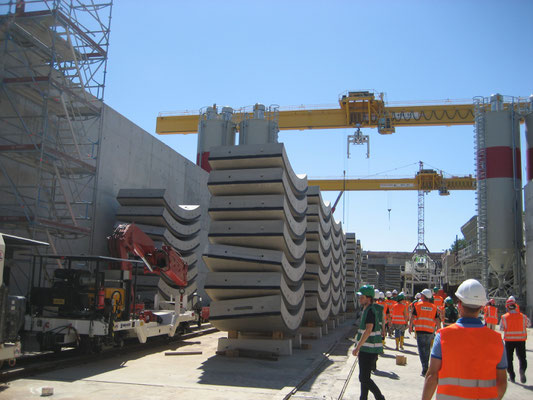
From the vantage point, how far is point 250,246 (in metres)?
12.4

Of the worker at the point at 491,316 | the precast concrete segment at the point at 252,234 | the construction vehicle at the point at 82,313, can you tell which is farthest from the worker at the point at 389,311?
the construction vehicle at the point at 82,313

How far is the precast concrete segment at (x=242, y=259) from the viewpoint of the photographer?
12.0 metres

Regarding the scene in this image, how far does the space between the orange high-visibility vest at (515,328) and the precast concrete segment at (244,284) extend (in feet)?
16.3

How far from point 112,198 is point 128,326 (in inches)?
334

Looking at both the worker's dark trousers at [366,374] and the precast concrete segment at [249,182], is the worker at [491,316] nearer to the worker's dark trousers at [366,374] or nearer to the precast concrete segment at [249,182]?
the precast concrete segment at [249,182]

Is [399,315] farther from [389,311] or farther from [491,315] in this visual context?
[389,311]

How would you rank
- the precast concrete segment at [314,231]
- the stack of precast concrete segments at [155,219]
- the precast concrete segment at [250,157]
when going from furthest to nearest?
the stack of precast concrete segments at [155,219] < the precast concrete segment at [314,231] < the precast concrete segment at [250,157]

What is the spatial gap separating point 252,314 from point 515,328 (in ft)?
18.7

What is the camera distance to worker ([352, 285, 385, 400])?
279 inches

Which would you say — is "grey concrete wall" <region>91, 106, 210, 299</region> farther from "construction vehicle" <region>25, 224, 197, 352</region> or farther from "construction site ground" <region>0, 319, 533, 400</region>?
"construction site ground" <region>0, 319, 533, 400</region>

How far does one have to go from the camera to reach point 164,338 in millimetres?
15211

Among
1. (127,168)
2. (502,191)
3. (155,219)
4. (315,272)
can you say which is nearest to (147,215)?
(155,219)

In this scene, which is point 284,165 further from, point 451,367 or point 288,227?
point 451,367

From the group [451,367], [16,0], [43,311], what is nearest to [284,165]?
[43,311]
